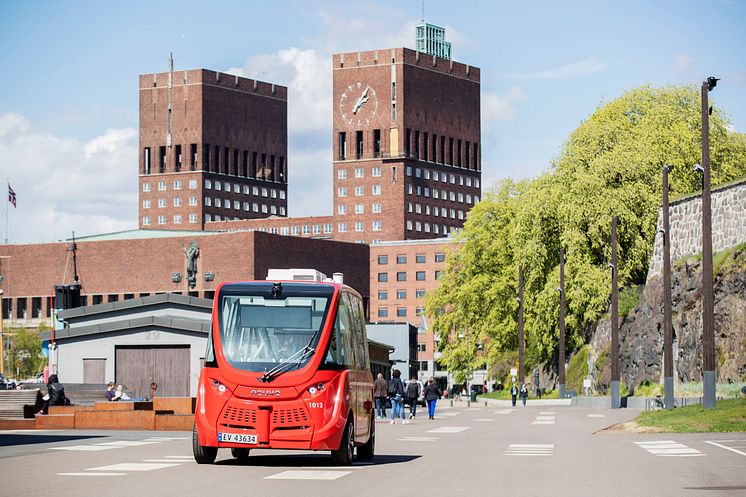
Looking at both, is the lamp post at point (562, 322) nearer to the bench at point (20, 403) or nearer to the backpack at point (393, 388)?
the backpack at point (393, 388)

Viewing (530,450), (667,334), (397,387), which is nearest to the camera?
(530,450)

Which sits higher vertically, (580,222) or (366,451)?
(580,222)

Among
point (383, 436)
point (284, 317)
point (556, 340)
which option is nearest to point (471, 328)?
point (556, 340)

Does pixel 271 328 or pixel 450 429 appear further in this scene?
pixel 450 429

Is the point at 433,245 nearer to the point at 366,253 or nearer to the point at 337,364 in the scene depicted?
the point at 366,253

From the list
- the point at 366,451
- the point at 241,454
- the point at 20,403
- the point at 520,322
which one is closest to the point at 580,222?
the point at 520,322

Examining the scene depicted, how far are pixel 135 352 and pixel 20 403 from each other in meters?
29.2

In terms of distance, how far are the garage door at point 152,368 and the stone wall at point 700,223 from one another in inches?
909

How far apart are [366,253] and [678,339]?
113395 mm


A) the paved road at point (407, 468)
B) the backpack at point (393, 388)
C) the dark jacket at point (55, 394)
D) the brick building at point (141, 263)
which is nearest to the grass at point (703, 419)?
the paved road at point (407, 468)

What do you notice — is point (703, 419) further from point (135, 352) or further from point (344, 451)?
point (135, 352)

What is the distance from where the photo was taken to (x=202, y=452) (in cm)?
2112

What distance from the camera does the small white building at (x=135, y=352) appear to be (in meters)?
68.6

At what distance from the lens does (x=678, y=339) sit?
57.4 meters
